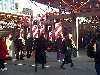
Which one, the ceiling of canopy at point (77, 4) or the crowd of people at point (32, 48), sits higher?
the ceiling of canopy at point (77, 4)

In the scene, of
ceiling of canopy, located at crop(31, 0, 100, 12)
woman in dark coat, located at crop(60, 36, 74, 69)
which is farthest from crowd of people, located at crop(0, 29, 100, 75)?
ceiling of canopy, located at crop(31, 0, 100, 12)

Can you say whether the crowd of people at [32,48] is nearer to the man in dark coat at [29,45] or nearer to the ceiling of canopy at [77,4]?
the man in dark coat at [29,45]

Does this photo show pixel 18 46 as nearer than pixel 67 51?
No

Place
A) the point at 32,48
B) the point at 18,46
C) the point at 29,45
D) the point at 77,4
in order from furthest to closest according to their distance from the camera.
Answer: the point at 29,45 → the point at 32,48 → the point at 18,46 → the point at 77,4

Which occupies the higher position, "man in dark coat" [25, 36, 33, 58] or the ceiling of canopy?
the ceiling of canopy

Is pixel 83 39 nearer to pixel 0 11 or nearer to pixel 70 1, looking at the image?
pixel 0 11

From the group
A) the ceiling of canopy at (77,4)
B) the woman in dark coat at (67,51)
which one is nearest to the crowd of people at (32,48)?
the woman in dark coat at (67,51)

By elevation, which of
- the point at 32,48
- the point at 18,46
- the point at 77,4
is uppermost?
the point at 77,4

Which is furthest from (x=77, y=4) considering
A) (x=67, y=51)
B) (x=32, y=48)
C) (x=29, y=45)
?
(x=67, y=51)

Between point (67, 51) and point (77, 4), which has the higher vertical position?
point (77, 4)

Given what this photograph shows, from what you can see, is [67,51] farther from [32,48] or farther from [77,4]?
[32,48]

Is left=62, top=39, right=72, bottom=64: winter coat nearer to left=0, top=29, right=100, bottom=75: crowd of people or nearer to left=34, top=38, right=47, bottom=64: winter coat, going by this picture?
left=0, top=29, right=100, bottom=75: crowd of people

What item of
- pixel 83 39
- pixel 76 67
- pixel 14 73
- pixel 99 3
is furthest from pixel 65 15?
pixel 83 39

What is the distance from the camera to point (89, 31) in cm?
3209
